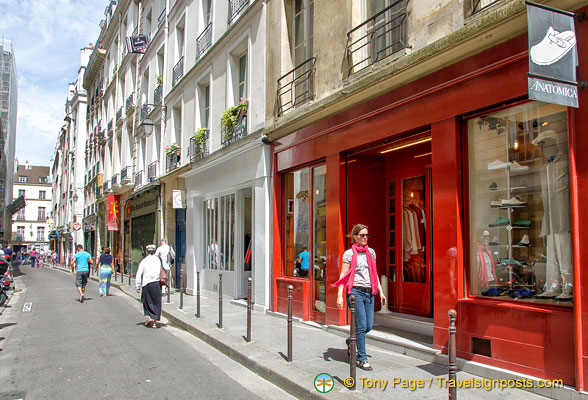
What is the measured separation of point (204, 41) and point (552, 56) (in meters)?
13.0

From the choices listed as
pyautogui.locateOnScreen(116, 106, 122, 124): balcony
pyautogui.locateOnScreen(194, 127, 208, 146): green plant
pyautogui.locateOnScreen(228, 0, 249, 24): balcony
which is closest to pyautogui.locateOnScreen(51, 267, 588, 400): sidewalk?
pyautogui.locateOnScreen(194, 127, 208, 146): green plant

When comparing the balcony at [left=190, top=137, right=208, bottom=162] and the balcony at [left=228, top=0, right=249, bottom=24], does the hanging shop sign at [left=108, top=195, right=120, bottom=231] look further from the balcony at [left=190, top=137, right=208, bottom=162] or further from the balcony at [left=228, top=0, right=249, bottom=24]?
the balcony at [left=228, top=0, right=249, bottom=24]

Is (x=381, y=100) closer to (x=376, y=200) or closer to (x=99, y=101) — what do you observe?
(x=376, y=200)

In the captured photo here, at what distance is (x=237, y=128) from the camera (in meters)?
13.1

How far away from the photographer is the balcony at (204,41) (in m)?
15.5

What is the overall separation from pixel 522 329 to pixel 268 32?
29.3ft

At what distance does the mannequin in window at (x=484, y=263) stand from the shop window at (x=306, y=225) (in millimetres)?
3713

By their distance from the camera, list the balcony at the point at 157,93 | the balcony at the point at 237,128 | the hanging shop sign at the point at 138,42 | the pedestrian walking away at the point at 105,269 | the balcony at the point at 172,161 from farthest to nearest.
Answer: the hanging shop sign at the point at 138,42, the balcony at the point at 157,93, the balcony at the point at 172,161, the pedestrian walking away at the point at 105,269, the balcony at the point at 237,128

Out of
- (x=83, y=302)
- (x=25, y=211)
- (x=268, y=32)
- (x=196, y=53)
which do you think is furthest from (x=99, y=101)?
(x=25, y=211)

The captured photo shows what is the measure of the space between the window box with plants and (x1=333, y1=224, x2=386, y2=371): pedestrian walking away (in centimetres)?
718

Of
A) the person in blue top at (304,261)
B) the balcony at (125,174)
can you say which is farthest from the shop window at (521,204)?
the balcony at (125,174)

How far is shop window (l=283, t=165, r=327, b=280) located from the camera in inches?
378

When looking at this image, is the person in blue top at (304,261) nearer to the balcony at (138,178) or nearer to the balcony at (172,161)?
the balcony at (172,161)

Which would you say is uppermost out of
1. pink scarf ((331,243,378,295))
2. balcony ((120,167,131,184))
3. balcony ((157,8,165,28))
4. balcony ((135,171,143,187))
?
balcony ((157,8,165,28))
